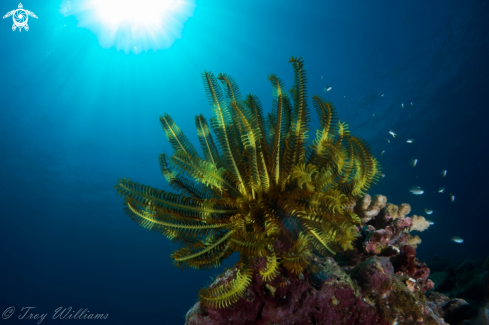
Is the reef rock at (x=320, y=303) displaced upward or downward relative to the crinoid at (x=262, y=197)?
downward

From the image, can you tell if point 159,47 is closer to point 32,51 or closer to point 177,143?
point 32,51

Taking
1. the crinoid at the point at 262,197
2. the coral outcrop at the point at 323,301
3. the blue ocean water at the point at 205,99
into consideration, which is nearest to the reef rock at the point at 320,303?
the coral outcrop at the point at 323,301

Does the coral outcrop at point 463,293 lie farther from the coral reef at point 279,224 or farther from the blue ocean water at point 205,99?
the blue ocean water at point 205,99

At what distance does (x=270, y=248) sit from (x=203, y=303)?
981 mm

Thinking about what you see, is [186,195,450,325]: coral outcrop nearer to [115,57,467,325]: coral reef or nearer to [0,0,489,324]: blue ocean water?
[115,57,467,325]: coral reef

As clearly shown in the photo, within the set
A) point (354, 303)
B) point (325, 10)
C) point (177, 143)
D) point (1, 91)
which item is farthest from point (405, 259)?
point (1, 91)

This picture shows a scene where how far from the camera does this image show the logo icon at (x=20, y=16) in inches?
980

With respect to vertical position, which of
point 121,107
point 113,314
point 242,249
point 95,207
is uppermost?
point 121,107

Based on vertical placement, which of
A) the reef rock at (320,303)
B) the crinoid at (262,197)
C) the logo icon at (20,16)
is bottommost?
the reef rock at (320,303)

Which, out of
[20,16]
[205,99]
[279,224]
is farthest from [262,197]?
[20,16]

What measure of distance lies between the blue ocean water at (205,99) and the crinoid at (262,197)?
26.5 m

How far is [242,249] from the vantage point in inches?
96.1

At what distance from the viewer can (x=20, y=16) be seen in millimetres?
26438

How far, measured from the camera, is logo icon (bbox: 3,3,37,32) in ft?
81.7
